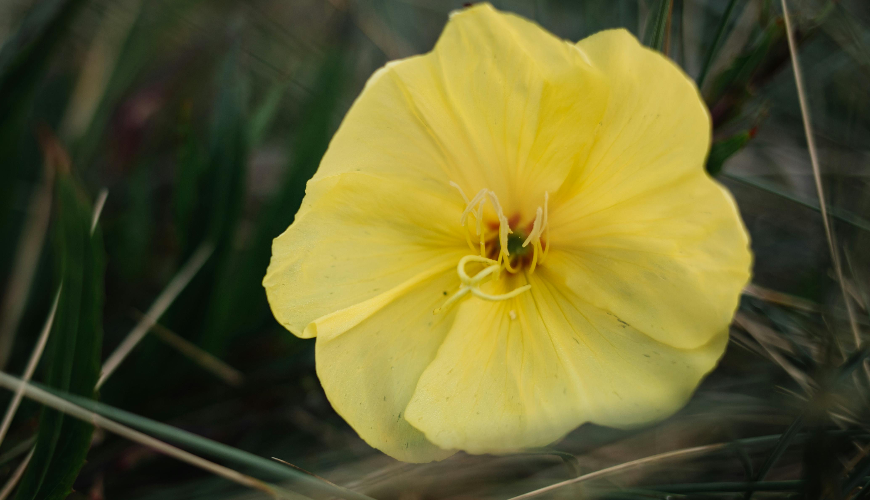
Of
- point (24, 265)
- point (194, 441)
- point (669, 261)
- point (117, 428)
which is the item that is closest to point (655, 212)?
point (669, 261)

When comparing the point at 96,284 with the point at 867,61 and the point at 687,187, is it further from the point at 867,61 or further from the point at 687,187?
the point at 867,61

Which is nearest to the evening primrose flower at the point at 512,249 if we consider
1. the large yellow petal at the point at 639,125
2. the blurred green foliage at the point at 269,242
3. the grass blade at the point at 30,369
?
the large yellow petal at the point at 639,125

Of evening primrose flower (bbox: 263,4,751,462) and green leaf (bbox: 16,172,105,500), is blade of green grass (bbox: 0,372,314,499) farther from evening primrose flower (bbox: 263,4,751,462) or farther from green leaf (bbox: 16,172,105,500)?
evening primrose flower (bbox: 263,4,751,462)

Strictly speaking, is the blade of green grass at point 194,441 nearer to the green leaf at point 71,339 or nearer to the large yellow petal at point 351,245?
the green leaf at point 71,339

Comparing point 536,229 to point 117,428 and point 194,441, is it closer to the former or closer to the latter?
point 194,441

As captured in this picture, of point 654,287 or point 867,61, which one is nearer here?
point 654,287

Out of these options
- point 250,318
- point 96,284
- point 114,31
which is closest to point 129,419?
point 96,284
